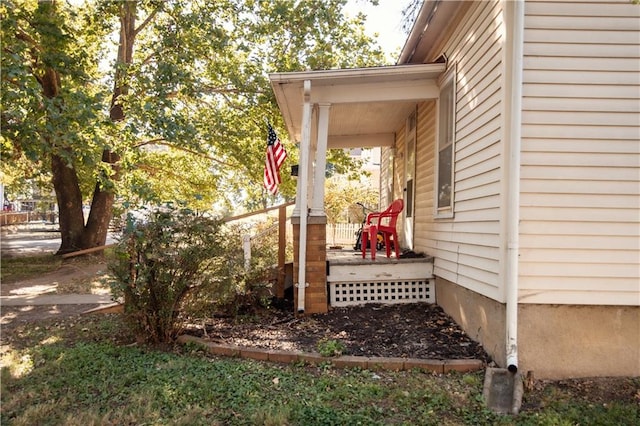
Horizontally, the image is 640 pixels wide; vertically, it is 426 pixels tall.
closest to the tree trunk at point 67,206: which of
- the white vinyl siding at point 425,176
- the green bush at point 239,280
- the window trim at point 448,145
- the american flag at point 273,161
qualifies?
the american flag at point 273,161

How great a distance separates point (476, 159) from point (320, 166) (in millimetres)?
2142

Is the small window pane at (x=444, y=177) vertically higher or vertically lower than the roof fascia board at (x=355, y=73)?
lower

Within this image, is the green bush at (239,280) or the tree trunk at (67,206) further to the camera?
the tree trunk at (67,206)

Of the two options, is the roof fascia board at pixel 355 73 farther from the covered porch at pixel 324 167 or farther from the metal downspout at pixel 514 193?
the metal downspout at pixel 514 193

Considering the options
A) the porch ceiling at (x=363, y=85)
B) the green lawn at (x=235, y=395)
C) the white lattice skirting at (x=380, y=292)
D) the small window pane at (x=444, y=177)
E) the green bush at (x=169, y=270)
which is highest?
the porch ceiling at (x=363, y=85)

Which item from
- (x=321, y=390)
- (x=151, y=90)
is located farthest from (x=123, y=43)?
(x=321, y=390)

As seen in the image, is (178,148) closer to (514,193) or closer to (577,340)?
(514,193)

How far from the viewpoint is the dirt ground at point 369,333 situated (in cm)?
336

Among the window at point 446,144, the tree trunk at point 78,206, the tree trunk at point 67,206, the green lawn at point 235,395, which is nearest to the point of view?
the green lawn at point 235,395

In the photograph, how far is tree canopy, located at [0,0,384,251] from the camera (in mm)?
6922

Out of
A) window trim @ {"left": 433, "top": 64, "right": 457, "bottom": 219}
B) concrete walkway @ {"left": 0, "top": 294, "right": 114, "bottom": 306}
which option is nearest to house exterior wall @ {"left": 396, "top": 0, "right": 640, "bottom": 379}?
window trim @ {"left": 433, "top": 64, "right": 457, "bottom": 219}

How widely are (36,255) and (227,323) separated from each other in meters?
10.8

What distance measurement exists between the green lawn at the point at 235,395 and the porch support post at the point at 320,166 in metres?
2.36

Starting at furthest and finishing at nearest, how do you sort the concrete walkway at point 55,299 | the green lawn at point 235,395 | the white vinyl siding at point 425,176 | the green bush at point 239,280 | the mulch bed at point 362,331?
the concrete walkway at point 55,299, the white vinyl siding at point 425,176, the green bush at point 239,280, the mulch bed at point 362,331, the green lawn at point 235,395
